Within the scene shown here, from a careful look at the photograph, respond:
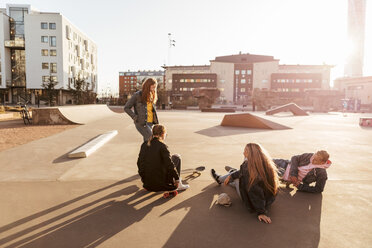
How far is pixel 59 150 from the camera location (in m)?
6.83

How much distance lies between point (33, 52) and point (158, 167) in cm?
5371

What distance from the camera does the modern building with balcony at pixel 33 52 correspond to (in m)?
46.2

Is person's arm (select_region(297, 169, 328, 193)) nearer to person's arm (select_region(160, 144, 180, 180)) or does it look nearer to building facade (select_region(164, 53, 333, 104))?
person's arm (select_region(160, 144, 180, 180))

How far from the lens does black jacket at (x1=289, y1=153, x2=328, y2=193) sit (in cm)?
376

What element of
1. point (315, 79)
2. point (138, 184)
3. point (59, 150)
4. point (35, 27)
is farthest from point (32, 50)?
point (315, 79)

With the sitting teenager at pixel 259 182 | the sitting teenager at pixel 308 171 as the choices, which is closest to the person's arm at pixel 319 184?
the sitting teenager at pixel 308 171

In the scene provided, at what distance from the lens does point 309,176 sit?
3887mm

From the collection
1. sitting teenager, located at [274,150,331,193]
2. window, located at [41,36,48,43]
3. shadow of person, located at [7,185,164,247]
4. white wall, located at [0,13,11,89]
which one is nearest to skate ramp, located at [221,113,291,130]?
sitting teenager, located at [274,150,331,193]

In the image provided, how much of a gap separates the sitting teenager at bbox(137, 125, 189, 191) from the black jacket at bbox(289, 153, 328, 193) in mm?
1940

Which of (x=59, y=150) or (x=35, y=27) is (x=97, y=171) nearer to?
(x=59, y=150)

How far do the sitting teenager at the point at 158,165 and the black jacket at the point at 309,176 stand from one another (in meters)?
1.94

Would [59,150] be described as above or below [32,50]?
below

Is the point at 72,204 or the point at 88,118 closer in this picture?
the point at 72,204

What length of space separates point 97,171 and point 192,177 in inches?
74.1
